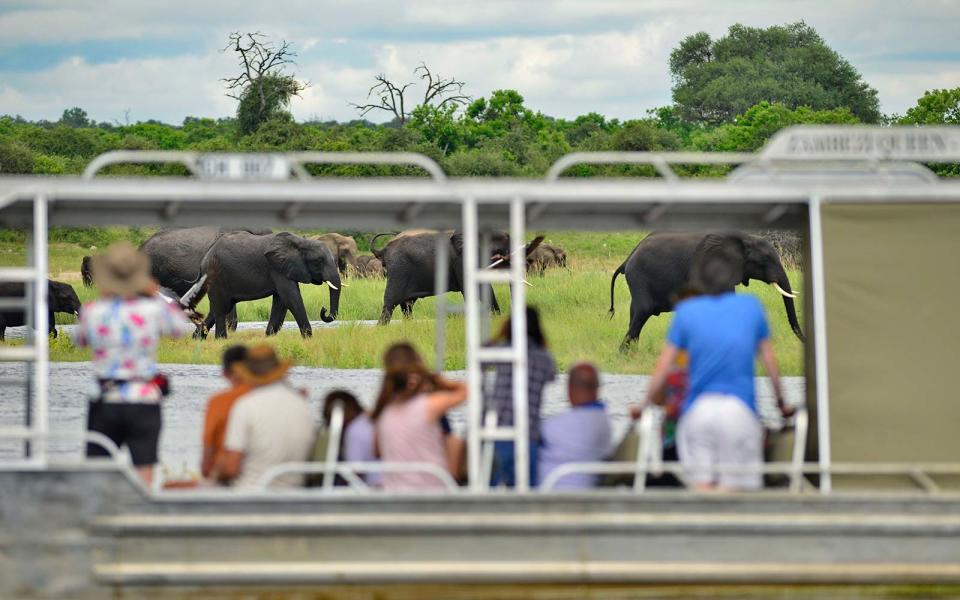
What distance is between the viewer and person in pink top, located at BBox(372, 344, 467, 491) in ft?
27.2

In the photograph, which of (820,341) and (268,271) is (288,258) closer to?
(268,271)

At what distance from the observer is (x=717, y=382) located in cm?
821

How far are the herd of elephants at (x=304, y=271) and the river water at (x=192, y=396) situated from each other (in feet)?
4.13

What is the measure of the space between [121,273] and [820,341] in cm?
322

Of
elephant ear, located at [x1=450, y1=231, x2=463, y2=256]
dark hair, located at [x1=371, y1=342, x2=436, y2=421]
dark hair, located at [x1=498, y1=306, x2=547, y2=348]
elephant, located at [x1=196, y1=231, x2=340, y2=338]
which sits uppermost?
elephant ear, located at [x1=450, y1=231, x2=463, y2=256]

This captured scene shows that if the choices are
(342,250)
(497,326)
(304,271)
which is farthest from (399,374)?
(342,250)

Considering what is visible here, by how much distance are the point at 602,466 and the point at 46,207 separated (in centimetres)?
296

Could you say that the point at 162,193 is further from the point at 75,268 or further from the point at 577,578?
the point at 75,268

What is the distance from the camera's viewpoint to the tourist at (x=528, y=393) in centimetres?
871

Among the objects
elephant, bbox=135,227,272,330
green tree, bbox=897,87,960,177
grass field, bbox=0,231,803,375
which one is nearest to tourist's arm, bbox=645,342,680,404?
grass field, bbox=0,231,803,375

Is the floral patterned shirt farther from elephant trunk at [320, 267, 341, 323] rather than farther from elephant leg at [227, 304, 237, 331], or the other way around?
elephant leg at [227, 304, 237, 331]

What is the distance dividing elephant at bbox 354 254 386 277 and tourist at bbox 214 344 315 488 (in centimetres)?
2962

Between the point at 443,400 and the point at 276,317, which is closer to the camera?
the point at 443,400

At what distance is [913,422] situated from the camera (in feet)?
28.0
